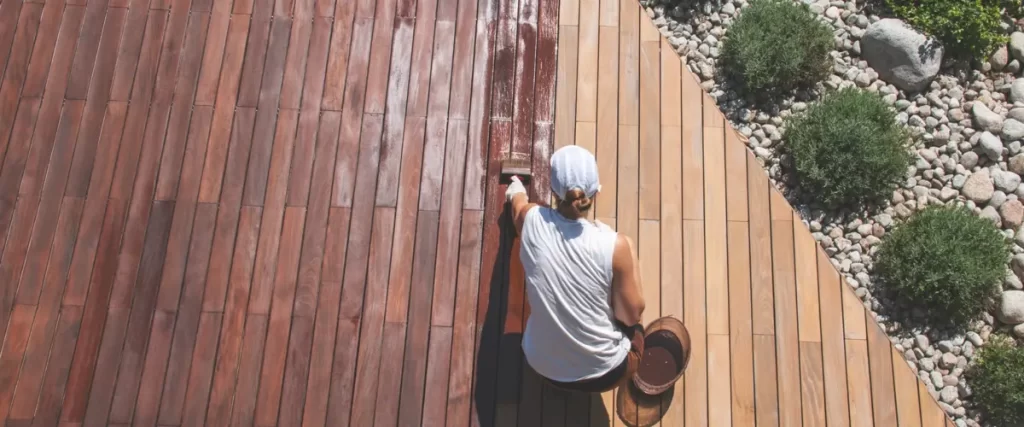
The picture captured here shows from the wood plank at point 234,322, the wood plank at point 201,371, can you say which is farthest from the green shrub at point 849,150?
the wood plank at point 201,371

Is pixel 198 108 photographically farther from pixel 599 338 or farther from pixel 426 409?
pixel 599 338

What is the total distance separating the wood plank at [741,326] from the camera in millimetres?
3650

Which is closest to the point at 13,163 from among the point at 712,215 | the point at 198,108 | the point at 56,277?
the point at 56,277

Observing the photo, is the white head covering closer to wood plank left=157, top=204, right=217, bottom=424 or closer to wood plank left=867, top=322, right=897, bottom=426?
wood plank left=867, top=322, right=897, bottom=426

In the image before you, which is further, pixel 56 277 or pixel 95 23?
pixel 95 23

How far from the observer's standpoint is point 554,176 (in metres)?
2.87

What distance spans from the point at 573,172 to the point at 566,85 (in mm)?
1433

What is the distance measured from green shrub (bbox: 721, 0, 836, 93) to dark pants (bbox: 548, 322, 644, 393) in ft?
5.57

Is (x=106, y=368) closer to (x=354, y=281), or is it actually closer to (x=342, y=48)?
(x=354, y=281)

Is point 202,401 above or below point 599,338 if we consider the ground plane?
below

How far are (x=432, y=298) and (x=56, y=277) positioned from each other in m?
1.84

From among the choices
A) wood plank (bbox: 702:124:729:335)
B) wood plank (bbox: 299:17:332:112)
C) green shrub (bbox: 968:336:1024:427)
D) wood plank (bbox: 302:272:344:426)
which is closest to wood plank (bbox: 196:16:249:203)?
wood plank (bbox: 299:17:332:112)

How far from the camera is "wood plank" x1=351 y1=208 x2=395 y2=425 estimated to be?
3.60 metres

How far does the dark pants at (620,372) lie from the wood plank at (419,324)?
75 centimetres
